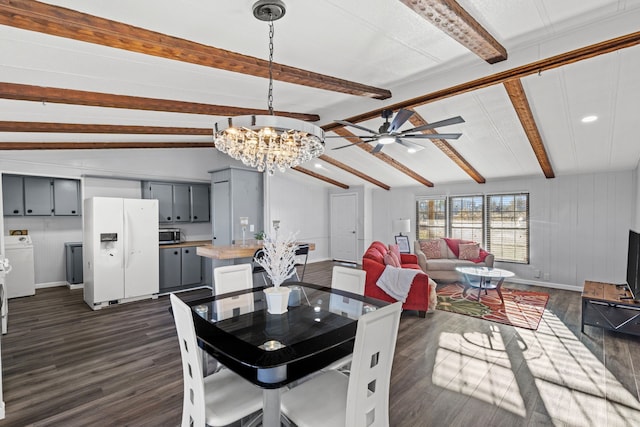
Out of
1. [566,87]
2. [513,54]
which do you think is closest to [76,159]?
[513,54]

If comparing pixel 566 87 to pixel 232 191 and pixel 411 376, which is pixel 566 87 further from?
pixel 232 191

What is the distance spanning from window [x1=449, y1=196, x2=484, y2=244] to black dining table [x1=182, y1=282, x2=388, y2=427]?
557 centimetres

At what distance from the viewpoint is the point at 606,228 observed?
5.55 meters

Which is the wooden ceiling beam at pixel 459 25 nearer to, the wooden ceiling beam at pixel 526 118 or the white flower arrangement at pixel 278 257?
the wooden ceiling beam at pixel 526 118

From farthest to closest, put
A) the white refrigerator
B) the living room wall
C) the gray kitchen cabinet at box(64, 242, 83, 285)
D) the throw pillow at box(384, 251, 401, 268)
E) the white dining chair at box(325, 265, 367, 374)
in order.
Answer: the gray kitchen cabinet at box(64, 242, 83, 285) < the living room wall < the throw pillow at box(384, 251, 401, 268) < the white refrigerator < the white dining chair at box(325, 265, 367, 374)

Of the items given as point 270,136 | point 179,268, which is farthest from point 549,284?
point 179,268

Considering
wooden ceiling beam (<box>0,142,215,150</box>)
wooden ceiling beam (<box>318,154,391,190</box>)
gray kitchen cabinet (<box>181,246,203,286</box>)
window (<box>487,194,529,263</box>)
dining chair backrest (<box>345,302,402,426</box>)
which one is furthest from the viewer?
wooden ceiling beam (<box>318,154,391,190</box>)

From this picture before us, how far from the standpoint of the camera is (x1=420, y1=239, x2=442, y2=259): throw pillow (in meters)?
6.62

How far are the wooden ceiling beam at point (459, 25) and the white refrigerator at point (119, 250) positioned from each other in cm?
500

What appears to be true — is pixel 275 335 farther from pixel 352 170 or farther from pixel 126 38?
pixel 352 170

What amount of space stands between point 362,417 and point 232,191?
5209 millimetres

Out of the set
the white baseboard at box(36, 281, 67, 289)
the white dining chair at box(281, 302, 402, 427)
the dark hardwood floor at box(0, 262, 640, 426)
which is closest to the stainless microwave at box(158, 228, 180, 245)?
the dark hardwood floor at box(0, 262, 640, 426)

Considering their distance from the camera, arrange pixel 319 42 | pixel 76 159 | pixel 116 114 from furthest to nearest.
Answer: pixel 76 159 → pixel 116 114 → pixel 319 42

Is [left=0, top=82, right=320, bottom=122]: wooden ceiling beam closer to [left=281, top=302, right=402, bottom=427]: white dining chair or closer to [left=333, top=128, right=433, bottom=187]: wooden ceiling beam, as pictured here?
[left=333, top=128, right=433, bottom=187]: wooden ceiling beam
